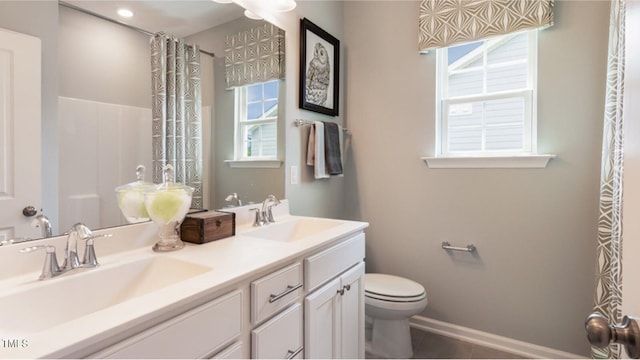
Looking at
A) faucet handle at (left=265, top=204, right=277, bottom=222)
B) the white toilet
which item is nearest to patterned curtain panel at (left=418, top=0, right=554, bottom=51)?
faucet handle at (left=265, top=204, right=277, bottom=222)

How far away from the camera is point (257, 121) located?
5.98 feet

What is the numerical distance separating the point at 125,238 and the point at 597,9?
8.49 ft

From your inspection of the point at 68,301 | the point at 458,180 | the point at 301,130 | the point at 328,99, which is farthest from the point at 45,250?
the point at 458,180

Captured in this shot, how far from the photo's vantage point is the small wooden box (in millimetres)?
1272

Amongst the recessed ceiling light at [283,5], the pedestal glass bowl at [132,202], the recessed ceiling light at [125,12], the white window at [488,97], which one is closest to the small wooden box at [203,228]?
the pedestal glass bowl at [132,202]

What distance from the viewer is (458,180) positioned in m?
2.18

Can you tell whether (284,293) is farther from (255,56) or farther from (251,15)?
(251,15)

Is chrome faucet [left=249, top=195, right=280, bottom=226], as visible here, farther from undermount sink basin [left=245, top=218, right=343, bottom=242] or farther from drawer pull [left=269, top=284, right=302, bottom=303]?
drawer pull [left=269, top=284, right=302, bottom=303]

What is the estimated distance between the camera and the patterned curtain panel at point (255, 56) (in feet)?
5.42

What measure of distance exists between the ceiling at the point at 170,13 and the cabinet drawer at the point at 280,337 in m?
1.22

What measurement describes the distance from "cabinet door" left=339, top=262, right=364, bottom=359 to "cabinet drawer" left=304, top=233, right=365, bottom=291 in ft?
0.19

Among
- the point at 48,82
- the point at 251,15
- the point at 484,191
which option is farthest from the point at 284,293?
the point at 484,191

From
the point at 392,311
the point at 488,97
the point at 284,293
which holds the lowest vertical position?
the point at 392,311

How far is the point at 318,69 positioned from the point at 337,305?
5.13 ft
